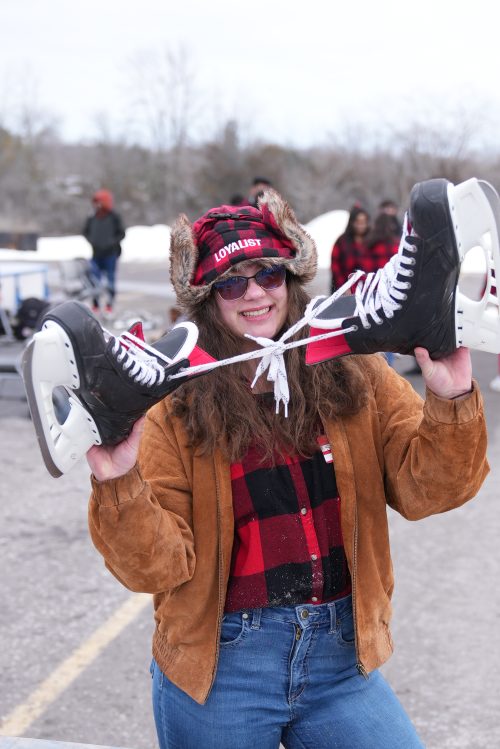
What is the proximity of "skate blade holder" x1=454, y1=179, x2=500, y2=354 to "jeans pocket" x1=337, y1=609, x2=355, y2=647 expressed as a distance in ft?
2.25

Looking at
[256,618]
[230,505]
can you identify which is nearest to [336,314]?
[230,505]

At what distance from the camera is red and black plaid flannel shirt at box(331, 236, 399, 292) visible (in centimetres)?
734

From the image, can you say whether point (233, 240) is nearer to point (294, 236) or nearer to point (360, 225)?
point (294, 236)

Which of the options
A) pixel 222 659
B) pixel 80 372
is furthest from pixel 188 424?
pixel 222 659

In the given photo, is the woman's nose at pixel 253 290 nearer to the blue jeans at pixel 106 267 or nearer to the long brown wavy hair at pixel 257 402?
the long brown wavy hair at pixel 257 402

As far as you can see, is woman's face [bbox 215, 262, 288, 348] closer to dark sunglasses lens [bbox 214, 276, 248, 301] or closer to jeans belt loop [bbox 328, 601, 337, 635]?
dark sunglasses lens [bbox 214, 276, 248, 301]

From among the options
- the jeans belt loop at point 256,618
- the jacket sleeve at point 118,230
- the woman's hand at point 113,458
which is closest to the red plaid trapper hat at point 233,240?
the woman's hand at point 113,458

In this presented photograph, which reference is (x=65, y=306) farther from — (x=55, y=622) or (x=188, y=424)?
(x=55, y=622)

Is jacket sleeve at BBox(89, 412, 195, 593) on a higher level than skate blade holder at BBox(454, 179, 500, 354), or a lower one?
lower

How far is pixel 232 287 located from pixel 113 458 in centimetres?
51

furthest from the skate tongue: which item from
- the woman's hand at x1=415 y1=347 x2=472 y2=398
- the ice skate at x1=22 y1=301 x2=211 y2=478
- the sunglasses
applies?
the woman's hand at x1=415 y1=347 x2=472 y2=398

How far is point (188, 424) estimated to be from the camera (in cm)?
201

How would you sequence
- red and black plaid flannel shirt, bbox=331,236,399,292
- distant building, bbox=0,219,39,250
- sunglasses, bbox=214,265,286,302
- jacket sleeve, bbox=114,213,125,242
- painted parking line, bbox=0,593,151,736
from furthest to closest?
1. distant building, bbox=0,219,39,250
2. jacket sleeve, bbox=114,213,125,242
3. red and black plaid flannel shirt, bbox=331,236,399,292
4. painted parking line, bbox=0,593,151,736
5. sunglasses, bbox=214,265,286,302

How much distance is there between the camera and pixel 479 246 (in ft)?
5.88
